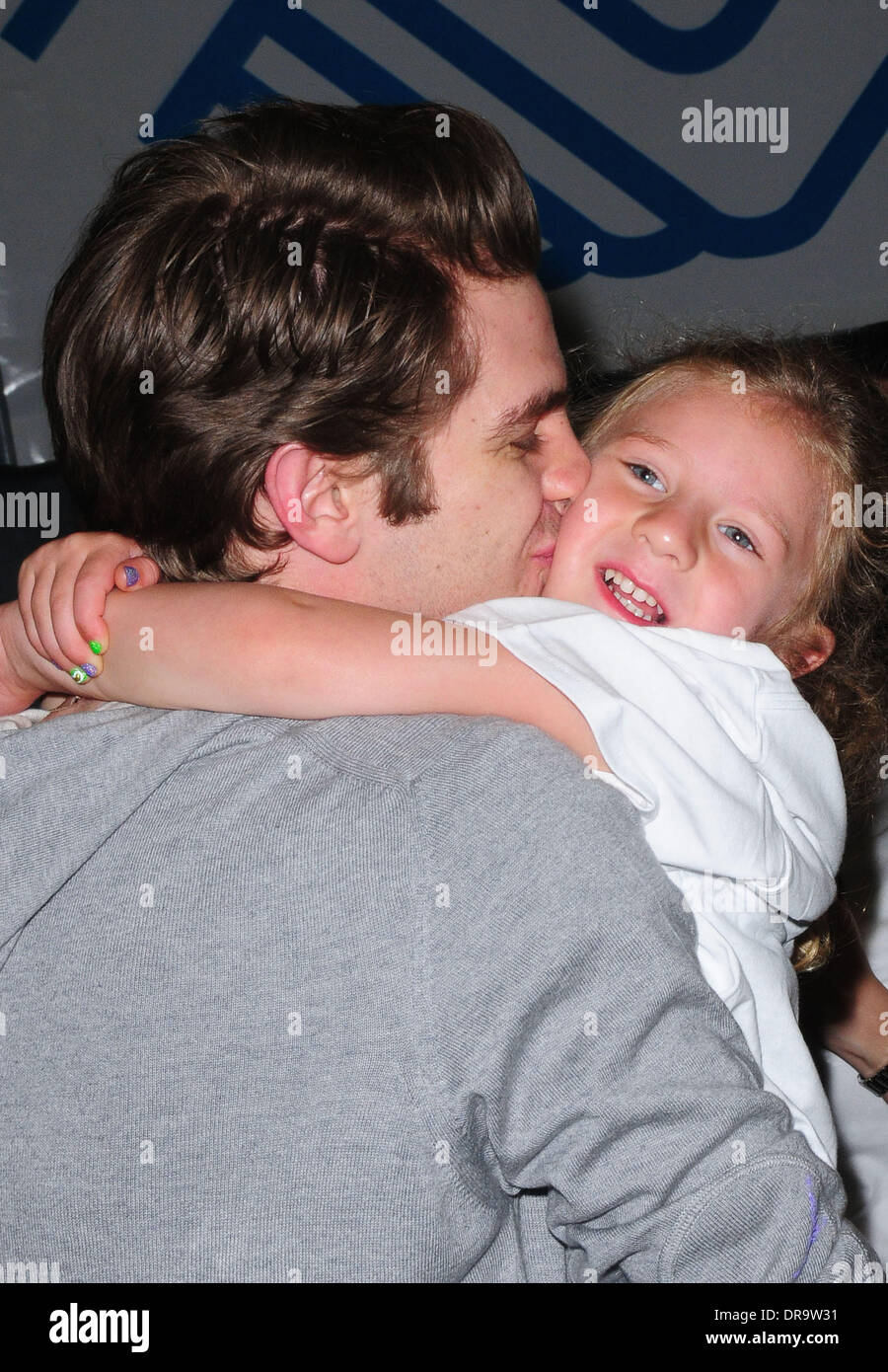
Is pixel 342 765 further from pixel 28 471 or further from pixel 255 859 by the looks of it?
pixel 28 471

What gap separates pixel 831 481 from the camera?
143 centimetres

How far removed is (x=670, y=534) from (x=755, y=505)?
119 mm

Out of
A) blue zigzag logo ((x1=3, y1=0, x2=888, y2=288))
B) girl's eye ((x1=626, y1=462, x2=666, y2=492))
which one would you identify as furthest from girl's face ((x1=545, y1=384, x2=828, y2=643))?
blue zigzag logo ((x1=3, y1=0, x2=888, y2=288))

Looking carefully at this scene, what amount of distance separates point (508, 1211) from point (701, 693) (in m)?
0.43

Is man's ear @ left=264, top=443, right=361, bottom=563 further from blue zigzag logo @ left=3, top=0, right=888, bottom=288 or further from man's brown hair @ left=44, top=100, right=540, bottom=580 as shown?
blue zigzag logo @ left=3, top=0, right=888, bottom=288

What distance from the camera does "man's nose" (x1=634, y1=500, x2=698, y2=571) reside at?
1273 millimetres

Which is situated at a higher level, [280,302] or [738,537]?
[280,302]

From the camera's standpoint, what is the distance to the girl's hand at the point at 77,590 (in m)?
1.01

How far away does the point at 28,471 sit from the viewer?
2594 mm

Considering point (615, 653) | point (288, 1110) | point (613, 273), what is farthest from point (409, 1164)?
point (613, 273)

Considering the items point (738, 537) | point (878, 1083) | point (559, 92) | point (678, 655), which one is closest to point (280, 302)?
point (678, 655)

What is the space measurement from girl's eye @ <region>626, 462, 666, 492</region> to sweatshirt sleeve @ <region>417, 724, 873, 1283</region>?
62 cm

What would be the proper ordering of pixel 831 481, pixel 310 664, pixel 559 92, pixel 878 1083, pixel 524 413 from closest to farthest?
pixel 310 664, pixel 524 413, pixel 831 481, pixel 878 1083, pixel 559 92

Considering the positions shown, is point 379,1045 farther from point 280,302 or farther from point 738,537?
point 738,537
